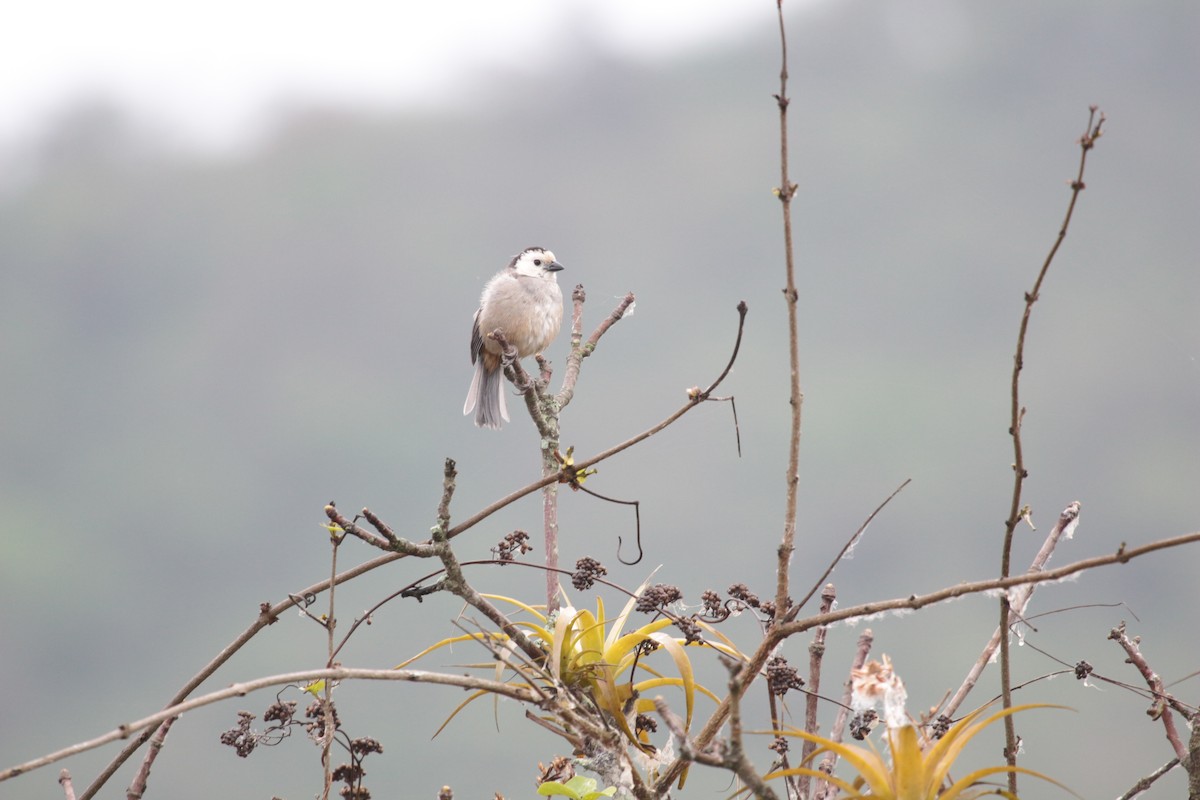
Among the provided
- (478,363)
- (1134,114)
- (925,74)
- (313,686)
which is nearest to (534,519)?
(478,363)

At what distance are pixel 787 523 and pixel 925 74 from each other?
6699 cm

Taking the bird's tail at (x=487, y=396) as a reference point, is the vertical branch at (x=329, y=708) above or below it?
below

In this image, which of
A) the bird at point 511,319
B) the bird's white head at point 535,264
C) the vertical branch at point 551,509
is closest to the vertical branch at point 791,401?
the vertical branch at point 551,509

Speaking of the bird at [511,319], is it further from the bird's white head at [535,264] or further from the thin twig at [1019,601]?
the thin twig at [1019,601]

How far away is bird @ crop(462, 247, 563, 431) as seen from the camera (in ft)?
17.4

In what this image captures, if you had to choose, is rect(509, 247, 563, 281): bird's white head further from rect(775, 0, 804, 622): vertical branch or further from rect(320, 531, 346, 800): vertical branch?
rect(775, 0, 804, 622): vertical branch

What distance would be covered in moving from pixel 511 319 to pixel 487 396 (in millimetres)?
685

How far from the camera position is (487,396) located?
584cm

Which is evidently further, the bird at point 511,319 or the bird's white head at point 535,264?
the bird's white head at point 535,264

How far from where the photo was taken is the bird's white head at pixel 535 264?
5.62 metres

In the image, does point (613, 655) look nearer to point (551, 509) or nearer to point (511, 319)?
point (551, 509)

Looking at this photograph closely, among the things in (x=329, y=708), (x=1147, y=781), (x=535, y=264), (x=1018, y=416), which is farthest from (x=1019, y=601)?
(x=535, y=264)

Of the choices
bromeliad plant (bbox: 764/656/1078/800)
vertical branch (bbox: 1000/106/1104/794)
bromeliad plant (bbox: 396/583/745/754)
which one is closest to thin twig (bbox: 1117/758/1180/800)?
vertical branch (bbox: 1000/106/1104/794)

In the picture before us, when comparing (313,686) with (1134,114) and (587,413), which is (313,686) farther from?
(1134,114)
